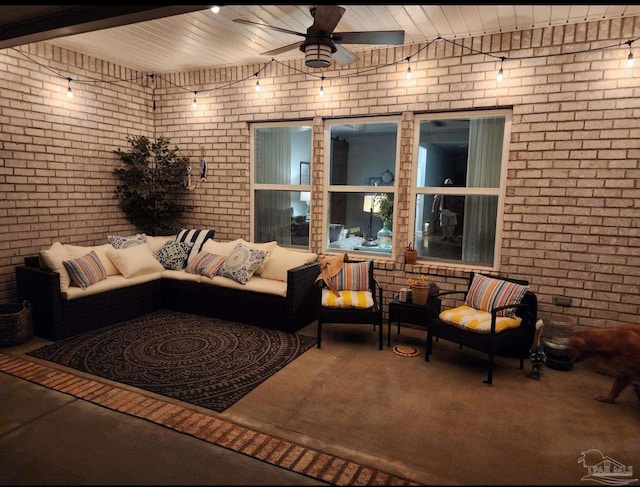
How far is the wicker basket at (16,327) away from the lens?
3.70 metres

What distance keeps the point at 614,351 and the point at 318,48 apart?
10.1 feet

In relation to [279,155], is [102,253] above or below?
below

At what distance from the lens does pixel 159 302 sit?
4.90m

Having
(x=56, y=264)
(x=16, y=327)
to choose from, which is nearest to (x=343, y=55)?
(x=56, y=264)

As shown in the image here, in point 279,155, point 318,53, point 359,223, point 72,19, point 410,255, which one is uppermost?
point 318,53

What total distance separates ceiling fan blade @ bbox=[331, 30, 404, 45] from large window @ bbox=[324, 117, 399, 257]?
149 cm

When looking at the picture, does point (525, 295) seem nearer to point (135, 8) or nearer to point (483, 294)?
point (483, 294)

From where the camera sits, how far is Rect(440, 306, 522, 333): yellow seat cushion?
337 cm

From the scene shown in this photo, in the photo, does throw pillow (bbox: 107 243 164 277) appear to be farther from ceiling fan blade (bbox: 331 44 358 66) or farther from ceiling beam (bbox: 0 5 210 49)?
ceiling fan blade (bbox: 331 44 358 66)

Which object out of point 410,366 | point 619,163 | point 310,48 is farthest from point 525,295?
point 310,48

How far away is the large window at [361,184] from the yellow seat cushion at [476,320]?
1418 millimetres

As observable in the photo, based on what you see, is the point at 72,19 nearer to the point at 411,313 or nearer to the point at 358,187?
the point at 358,187

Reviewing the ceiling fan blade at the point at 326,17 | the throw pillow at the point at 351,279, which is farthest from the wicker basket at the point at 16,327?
the ceiling fan blade at the point at 326,17

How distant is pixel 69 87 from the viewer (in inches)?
189
